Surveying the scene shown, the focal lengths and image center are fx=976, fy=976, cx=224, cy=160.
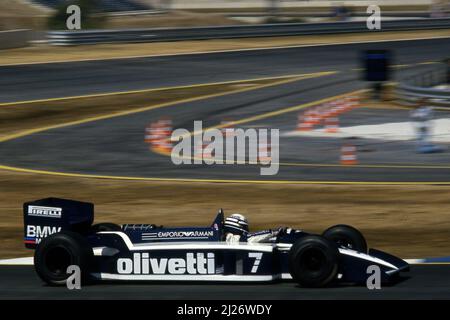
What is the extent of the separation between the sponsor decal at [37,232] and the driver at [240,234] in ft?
6.56

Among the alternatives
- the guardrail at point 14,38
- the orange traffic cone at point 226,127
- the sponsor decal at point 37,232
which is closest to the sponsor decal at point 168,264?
the sponsor decal at point 37,232

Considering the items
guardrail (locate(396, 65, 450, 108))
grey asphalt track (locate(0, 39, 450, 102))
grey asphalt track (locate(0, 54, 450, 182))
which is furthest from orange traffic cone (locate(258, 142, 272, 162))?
grey asphalt track (locate(0, 39, 450, 102))

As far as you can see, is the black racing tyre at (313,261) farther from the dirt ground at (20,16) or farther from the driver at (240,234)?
the dirt ground at (20,16)

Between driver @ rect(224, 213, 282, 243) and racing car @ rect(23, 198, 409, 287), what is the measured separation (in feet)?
0.23

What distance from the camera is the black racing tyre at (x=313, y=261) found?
1054 cm

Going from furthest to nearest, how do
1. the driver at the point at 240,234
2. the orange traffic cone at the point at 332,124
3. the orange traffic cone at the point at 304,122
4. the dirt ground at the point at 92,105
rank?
the dirt ground at the point at 92,105, the orange traffic cone at the point at 304,122, the orange traffic cone at the point at 332,124, the driver at the point at 240,234

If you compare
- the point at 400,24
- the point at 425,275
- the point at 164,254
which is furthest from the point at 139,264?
the point at 400,24

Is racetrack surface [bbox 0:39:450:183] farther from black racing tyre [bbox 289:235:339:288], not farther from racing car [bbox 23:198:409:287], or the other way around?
black racing tyre [bbox 289:235:339:288]

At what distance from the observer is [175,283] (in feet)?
37.1

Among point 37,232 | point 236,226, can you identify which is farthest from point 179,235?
point 37,232

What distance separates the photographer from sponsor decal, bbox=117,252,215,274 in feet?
36.1

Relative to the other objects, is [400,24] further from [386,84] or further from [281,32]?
[386,84]

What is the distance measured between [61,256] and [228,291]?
6.44ft

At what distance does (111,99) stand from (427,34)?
69.0 feet
